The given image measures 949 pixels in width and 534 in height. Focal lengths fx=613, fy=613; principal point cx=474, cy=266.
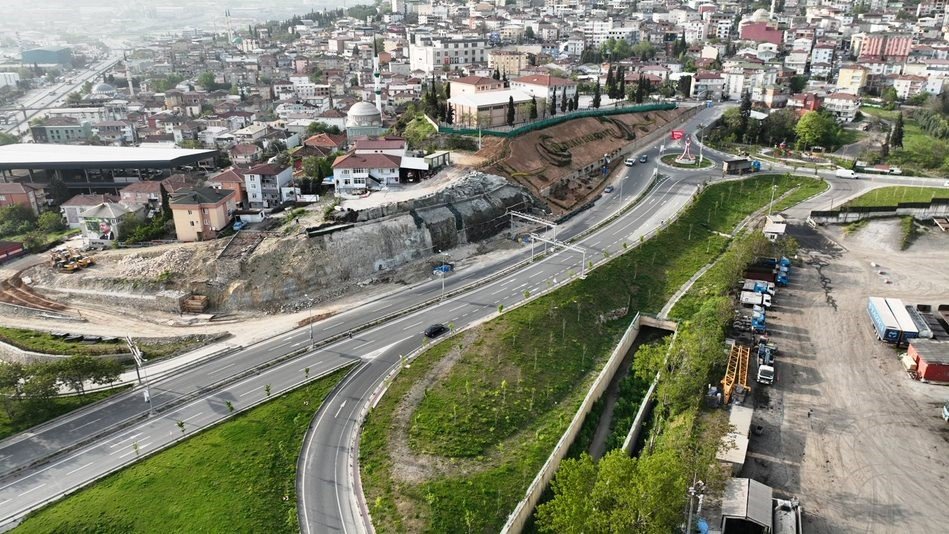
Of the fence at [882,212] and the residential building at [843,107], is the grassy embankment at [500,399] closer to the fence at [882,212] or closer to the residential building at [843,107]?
the fence at [882,212]

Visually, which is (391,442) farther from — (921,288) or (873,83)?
(873,83)

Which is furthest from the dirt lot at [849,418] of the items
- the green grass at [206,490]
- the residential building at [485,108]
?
the residential building at [485,108]

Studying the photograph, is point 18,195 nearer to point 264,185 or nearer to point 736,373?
point 264,185

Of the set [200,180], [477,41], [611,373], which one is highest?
[477,41]

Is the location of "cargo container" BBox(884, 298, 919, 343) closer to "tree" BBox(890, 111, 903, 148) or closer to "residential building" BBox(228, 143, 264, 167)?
"tree" BBox(890, 111, 903, 148)

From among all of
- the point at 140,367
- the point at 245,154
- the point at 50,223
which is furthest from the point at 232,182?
the point at 140,367

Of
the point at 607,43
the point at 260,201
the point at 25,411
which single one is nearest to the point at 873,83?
the point at 607,43
